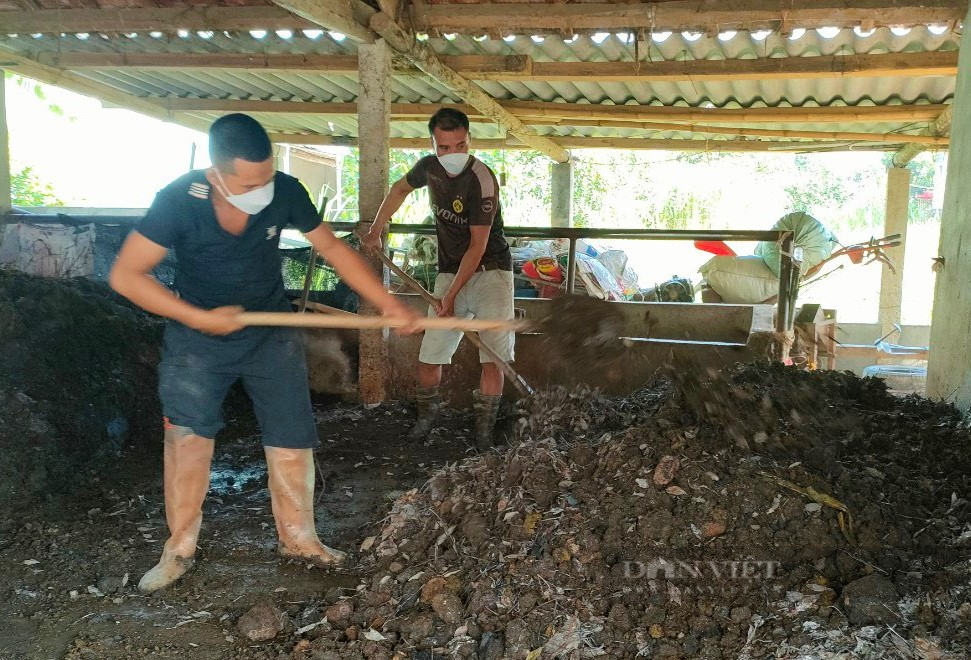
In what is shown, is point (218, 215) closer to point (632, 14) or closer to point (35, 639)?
point (35, 639)

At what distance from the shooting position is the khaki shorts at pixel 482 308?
486 centimetres

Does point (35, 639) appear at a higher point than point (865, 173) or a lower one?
lower

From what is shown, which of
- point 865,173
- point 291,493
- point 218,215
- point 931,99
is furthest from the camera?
point 865,173

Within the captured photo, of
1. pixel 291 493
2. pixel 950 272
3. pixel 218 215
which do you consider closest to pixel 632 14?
pixel 950 272

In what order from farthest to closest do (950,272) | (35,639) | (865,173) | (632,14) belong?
(865,173), (632,14), (950,272), (35,639)

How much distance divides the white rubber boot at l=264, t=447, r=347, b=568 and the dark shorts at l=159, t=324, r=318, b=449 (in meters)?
0.07

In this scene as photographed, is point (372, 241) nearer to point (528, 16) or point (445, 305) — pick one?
point (445, 305)

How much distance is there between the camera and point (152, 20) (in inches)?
235

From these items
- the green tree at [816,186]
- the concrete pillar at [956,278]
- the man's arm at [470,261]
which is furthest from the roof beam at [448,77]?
the green tree at [816,186]

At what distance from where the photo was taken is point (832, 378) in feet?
14.4

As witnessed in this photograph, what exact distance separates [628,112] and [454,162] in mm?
3939

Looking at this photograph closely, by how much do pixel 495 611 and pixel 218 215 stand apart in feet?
5.96

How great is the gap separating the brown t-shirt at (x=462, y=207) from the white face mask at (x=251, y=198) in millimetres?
1766

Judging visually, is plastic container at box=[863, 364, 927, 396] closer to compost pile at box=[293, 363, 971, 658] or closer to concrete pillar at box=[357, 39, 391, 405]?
compost pile at box=[293, 363, 971, 658]
